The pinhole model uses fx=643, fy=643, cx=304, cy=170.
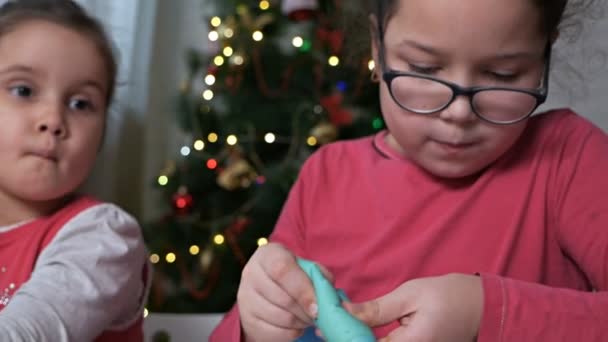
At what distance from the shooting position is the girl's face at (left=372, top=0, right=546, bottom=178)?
729mm

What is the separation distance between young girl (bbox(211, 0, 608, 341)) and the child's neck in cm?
43

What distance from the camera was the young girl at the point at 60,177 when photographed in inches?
37.1

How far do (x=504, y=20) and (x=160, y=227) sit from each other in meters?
1.51

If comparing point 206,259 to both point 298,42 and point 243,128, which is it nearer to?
point 243,128

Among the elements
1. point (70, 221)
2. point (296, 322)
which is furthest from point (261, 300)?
point (70, 221)

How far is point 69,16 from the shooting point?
114cm

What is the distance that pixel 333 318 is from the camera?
59 cm

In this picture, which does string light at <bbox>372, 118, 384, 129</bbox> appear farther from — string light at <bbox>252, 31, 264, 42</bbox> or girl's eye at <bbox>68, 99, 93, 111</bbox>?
girl's eye at <bbox>68, 99, 93, 111</bbox>

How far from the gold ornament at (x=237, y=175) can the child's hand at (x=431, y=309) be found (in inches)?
51.6

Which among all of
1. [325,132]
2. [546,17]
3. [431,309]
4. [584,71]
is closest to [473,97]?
[546,17]

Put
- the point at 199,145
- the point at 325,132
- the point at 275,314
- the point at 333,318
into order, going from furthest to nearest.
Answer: the point at 199,145
the point at 325,132
the point at 275,314
the point at 333,318

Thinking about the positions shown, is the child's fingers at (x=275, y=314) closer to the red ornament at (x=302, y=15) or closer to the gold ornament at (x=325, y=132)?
the gold ornament at (x=325, y=132)

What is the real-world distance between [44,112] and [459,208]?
67cm

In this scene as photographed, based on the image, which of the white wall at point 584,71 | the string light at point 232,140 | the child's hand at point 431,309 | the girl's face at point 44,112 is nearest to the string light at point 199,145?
the string light at point 232,140
